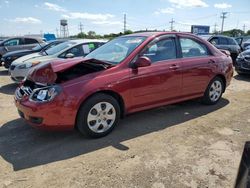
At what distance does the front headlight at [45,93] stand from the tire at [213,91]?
333 cm

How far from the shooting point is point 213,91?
5.97 meters

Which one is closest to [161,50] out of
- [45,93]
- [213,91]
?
[213,91]

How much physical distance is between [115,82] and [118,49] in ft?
3.29

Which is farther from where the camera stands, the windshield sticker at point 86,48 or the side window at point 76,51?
the windshield sticker at point 86,48

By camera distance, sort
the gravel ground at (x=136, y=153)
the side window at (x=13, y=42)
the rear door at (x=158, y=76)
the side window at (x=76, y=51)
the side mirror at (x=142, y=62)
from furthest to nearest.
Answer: the side window at (x=13, y=42) < the side window at (x=76, y=51) < the rear door at (x=158, y=76) < the side mirror at (x=142, y=62) < the gravel ground at (x=136, y=153)

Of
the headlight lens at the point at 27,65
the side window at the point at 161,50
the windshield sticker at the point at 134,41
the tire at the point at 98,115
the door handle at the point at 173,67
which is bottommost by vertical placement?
the tire at the point at 98,115

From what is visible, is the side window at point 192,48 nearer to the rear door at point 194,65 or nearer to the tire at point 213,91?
the rear door at point 194,65

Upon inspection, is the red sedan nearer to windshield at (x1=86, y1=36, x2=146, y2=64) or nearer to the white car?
windshield at (x1=86, y1=36, x2=146, y2=64)

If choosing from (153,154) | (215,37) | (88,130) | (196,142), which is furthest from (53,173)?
(215,37)

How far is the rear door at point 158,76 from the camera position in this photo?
179 inches

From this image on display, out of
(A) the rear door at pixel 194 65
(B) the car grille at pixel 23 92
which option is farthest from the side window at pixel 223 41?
(B) the car grille at pixel 23 92

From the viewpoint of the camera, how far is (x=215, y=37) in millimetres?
13922

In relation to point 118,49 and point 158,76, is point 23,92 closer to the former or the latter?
point 118,49

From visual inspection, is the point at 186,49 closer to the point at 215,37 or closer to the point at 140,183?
the point at 140,183
